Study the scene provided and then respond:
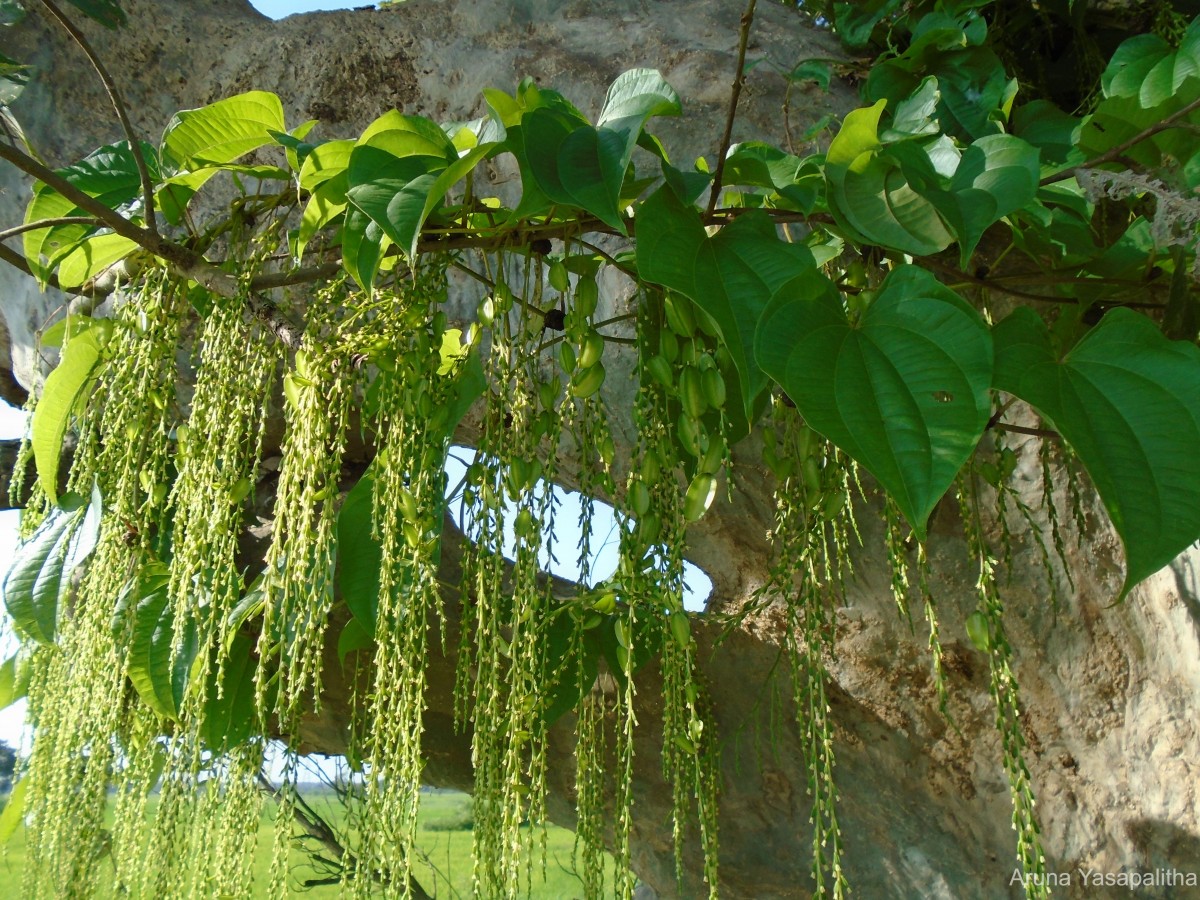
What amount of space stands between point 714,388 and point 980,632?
27cm

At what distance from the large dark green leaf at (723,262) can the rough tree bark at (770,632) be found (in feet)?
1.41

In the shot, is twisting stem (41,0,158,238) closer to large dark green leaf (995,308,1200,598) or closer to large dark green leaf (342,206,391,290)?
large dark green leaf (342,206,391,290)

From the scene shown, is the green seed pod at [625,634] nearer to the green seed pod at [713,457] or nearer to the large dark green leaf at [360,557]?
the green seed pod at [713,457]

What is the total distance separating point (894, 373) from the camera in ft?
2.06

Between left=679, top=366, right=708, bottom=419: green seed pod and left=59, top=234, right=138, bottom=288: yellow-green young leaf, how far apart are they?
2.22 feet

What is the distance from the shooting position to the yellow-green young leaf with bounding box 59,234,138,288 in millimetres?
1051

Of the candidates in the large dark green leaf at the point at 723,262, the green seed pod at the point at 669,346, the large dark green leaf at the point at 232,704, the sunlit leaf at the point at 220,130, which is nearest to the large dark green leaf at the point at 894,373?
the large dark green leaf at the point at 723,262

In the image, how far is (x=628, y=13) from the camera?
1.75 m

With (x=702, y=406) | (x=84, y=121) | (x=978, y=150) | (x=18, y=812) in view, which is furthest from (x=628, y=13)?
(x=18, y=812)

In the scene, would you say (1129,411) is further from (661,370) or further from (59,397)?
(59,397)

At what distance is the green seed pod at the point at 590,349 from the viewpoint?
2.56 feet

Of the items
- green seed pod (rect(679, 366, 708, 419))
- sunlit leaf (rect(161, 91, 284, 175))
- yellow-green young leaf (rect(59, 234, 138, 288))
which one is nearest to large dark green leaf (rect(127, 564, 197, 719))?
yellow-green young leaf (rect(59, 234, 138, 288))

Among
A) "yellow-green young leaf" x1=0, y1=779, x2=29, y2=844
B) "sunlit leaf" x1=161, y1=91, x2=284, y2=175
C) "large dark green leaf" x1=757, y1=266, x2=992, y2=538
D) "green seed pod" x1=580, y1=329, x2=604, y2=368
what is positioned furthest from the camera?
"yellow-green young leaf" x1=0, y1=779, x2=29, y2=844

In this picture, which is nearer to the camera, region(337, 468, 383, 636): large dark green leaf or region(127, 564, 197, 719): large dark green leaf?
region(337, 468, 383, 636): large dark green leaf
